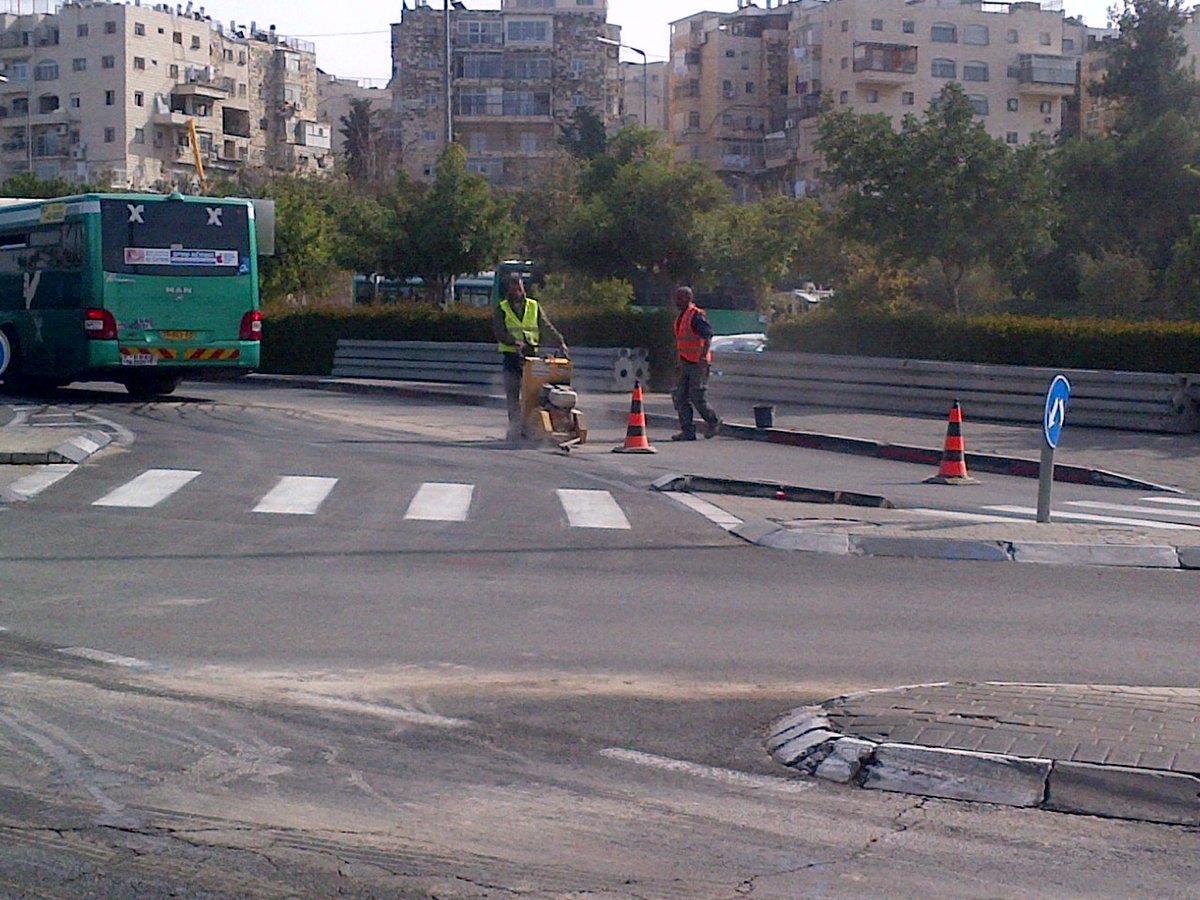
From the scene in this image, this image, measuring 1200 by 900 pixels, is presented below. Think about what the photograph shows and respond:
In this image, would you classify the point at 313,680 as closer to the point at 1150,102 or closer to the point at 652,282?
the point at 652,282

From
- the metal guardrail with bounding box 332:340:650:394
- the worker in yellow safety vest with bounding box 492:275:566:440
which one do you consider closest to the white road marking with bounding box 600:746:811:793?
the worker in yellow safety vest with bounding box 492:275:566:440

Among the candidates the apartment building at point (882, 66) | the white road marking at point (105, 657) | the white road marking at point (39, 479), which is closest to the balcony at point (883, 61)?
the apartment building at point (882, 66)

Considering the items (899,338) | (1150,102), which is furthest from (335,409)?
(1150,102)

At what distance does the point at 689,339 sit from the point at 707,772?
1405 cm

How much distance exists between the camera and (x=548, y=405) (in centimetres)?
1891

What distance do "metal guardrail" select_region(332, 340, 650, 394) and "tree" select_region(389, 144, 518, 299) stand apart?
29.6 ft

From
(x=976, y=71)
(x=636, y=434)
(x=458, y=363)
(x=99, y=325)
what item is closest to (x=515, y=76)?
(x=976, y=71)

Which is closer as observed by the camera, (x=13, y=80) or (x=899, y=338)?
(x=899, y=338)

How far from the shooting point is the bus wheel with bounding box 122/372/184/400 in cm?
2669

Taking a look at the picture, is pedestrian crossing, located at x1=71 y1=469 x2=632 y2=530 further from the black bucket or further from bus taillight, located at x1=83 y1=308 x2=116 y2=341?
bus taillight, located at x1=83 y1=308 x2=116 y2=341

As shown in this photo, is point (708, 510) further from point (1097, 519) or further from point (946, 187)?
point (946, 187)

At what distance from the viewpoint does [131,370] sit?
2491cm

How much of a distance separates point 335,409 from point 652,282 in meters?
19.5

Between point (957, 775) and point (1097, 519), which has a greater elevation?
point (957, 775)
